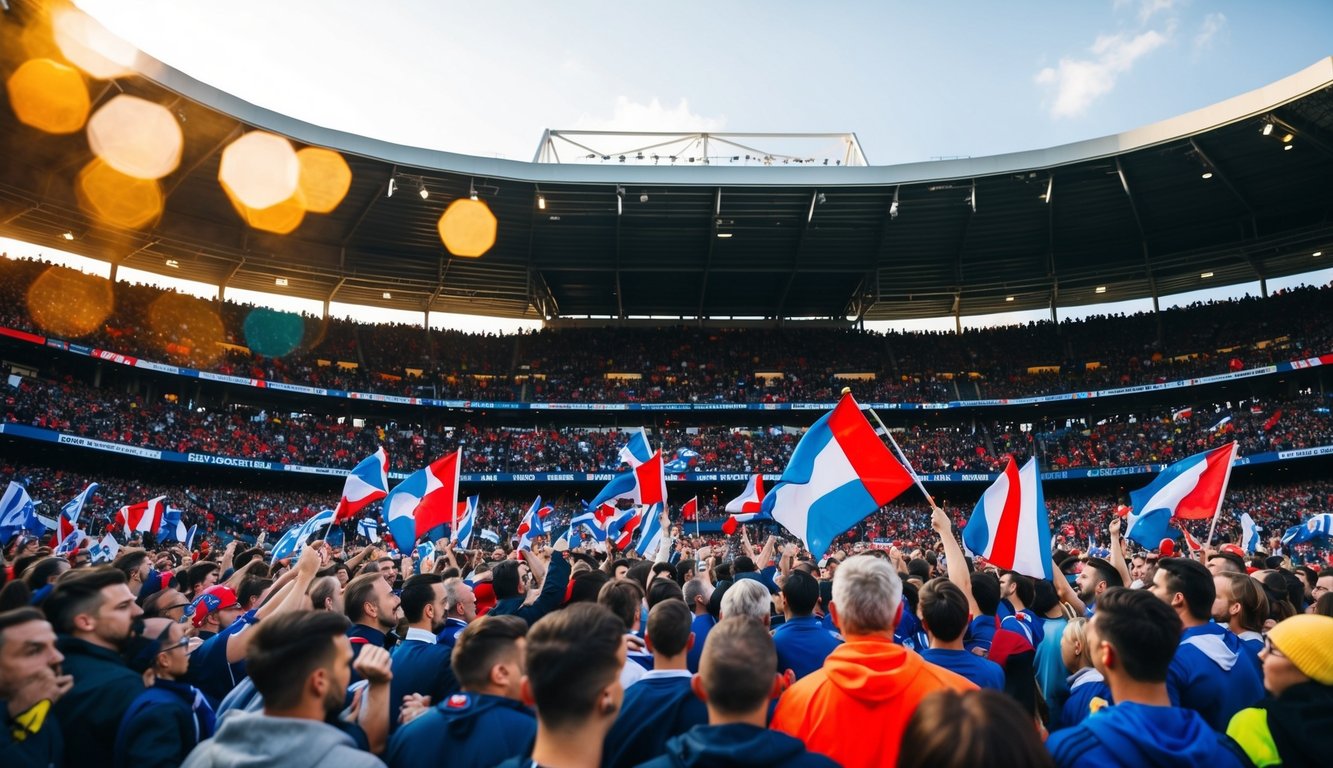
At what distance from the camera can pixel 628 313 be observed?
149ft

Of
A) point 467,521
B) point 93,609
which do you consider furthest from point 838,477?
point 467,521

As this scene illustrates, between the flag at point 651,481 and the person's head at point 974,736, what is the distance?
398 inches

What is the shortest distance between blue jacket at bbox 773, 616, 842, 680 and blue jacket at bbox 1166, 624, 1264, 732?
1.64m

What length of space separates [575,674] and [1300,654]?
2.73 m

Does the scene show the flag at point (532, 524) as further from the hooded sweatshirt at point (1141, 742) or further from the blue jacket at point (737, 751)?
the hooded sweatshirt at point (1141, 742)

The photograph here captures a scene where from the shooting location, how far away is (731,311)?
45.1 meters

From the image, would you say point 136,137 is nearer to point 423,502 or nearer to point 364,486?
point 364,486

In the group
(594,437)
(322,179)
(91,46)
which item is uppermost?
(91,46)

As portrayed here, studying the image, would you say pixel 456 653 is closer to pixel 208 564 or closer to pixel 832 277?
pixel 208 564

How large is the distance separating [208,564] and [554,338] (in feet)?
121

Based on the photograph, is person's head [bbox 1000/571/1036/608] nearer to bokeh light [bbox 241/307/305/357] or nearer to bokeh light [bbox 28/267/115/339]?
bokeh light [bbox 28/267/115/339]

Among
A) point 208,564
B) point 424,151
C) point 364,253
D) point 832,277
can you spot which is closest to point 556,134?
point 424,151

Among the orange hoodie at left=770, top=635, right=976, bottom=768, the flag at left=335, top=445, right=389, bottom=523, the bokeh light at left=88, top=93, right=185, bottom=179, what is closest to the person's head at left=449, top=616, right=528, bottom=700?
the orange hoodie at left=770, top=635, right=976, bottom=768

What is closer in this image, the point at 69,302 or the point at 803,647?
the point at 803,647
